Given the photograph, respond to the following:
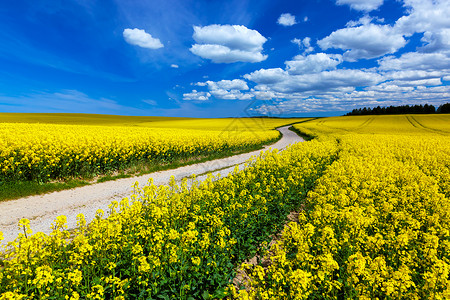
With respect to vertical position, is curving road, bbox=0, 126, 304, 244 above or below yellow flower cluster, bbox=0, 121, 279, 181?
below

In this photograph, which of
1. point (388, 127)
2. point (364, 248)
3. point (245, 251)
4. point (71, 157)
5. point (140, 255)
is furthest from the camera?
point (388, 127)

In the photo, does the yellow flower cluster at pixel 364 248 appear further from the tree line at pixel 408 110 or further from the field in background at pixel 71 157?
the tree line at pixel 408 110

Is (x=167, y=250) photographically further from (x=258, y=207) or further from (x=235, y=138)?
(x=235, y=138)

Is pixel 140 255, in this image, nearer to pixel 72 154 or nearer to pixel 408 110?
pixel 72 154

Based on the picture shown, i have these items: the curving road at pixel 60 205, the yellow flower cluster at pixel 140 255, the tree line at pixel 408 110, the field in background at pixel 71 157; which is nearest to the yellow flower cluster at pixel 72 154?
the field in background at pixel 71 157

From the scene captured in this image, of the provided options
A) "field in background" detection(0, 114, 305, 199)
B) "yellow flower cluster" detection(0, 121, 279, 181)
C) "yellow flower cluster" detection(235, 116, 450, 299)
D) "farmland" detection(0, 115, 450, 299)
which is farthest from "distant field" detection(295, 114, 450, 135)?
"farmland" detection(0, 115, 450, 299)

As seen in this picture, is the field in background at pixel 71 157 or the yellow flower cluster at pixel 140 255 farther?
the field in background at pixel 71 157

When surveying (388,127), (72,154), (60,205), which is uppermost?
Result: (72,154)

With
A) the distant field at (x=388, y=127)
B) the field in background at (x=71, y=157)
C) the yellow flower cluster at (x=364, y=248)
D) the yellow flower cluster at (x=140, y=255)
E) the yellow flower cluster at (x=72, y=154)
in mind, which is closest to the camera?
the yellow flower cluster at (x=364, y=248)

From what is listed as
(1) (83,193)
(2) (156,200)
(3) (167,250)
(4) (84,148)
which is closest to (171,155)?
(4) (84,148)

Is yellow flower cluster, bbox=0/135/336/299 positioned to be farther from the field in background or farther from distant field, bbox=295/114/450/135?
distant field, bbox=295/114/450/135

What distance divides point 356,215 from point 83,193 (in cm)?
1180

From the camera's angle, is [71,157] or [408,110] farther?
[408,110]

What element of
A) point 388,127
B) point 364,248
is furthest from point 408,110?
point 364,248
